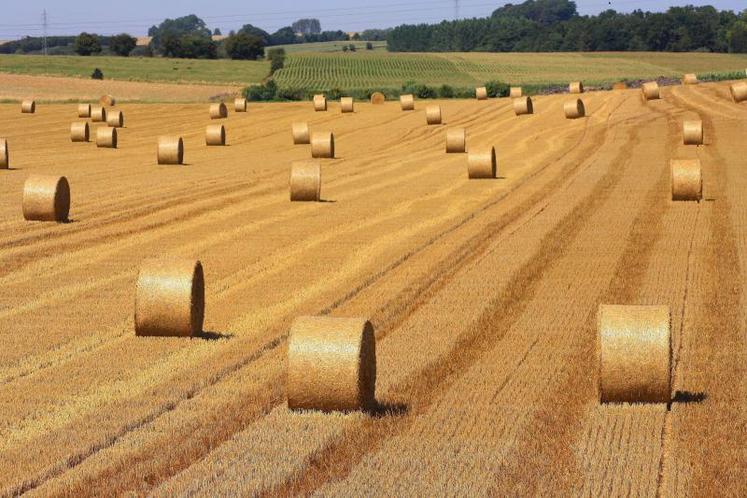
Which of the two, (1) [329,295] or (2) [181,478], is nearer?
(2) [181,478]

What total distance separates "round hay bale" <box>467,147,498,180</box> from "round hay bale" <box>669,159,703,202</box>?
6554 mm

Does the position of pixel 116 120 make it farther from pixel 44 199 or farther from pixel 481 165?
pixel 44 199

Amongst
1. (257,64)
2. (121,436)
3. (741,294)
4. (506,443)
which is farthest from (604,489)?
(257,64)

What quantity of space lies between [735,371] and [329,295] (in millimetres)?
6017

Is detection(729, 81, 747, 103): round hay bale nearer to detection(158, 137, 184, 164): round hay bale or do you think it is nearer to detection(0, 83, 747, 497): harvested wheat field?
detection(0, 83, 747, 497): harvested wheat field

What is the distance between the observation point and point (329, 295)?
57.2ft

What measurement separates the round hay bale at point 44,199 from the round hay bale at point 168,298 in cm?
1033

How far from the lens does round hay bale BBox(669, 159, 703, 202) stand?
89.7 feet

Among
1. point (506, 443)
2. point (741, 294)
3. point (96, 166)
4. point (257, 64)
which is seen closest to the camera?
point (506, 443)

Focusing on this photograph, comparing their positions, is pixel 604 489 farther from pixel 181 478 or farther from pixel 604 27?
pixel 604 27

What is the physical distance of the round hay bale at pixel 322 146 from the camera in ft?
137

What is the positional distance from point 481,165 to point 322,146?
31.2ft

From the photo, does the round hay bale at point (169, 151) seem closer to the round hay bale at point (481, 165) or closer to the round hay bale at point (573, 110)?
the round hay bale at point (481, 165)

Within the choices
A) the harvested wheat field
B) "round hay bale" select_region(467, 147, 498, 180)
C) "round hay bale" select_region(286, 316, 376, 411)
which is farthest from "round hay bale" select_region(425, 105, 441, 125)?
"round hay bale" select_region(286, 316, 376, 411)
